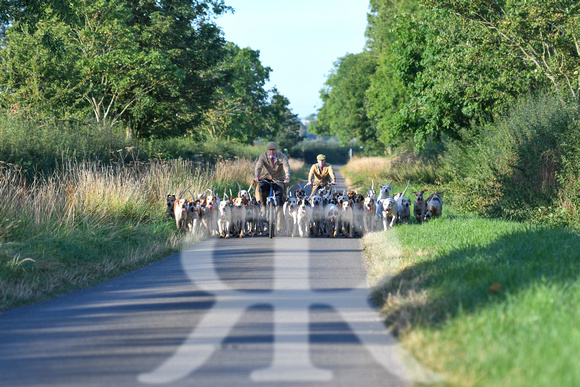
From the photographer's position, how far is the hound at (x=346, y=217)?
1572cm

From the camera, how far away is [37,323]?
293 inches

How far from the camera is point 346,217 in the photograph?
1591 centimetres

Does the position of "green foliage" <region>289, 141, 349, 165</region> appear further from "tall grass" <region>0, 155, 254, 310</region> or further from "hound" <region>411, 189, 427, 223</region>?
"tall grass" <region>0, 155, 254, 310</region>

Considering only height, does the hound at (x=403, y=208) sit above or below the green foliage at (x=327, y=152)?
below

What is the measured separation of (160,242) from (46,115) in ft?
50.5

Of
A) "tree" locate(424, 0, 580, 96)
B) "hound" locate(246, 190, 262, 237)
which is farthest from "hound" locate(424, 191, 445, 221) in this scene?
"tree" locate(424, 0, 580, 96)

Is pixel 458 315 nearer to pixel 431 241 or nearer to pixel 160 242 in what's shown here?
pixel 431 241

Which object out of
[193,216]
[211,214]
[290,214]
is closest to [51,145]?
[193,216]

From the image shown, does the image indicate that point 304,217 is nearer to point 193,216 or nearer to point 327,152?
point 193,216

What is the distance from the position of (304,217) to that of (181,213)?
2946mm

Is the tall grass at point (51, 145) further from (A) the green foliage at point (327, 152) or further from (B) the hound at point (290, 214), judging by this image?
(A) the green foliage at point (327, 152)

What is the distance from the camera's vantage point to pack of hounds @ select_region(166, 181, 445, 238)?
Answer: 15922 mm

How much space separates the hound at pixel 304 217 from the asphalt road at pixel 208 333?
4.84 m

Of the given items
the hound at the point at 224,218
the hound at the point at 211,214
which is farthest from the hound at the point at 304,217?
the hound at the point at 211,214
